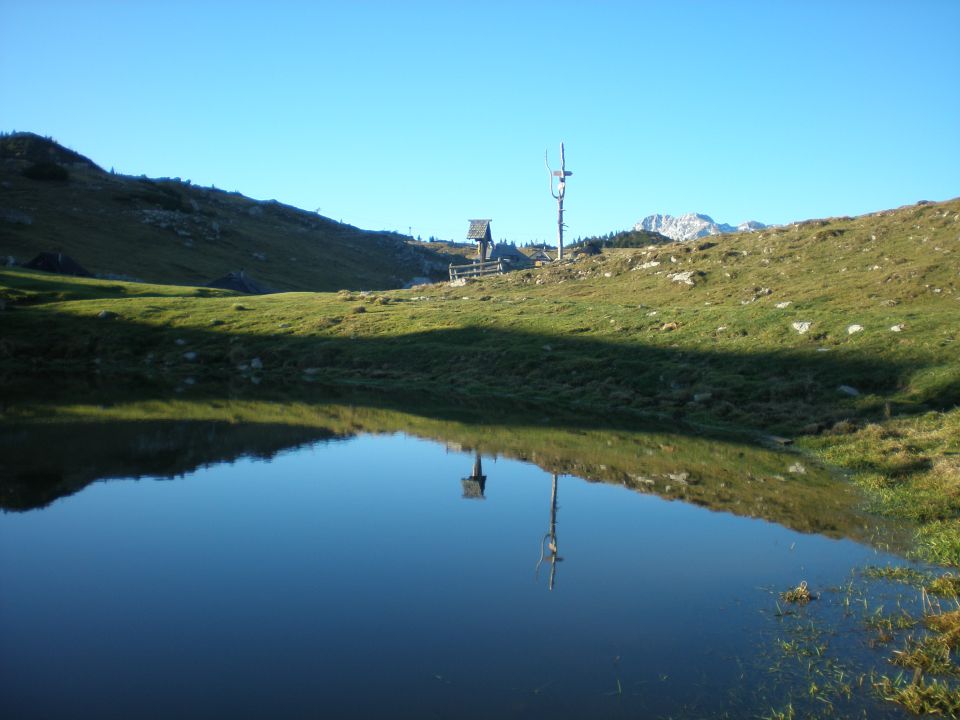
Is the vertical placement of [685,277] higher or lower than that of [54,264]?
lower

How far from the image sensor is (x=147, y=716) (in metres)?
7.82

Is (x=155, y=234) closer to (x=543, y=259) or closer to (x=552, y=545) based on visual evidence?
(x=543, y=259)

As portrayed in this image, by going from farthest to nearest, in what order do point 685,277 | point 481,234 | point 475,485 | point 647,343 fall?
point 481,234 < point 685,277 < point 647,343 < point 475,485

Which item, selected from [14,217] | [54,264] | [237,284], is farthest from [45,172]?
[237,284]

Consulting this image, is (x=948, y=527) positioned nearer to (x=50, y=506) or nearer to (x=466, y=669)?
(x=466, y=669)

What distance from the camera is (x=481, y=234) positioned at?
82.7 meters

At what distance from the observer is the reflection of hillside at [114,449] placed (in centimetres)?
1755

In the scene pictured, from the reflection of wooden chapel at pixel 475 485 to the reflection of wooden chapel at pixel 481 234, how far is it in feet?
209

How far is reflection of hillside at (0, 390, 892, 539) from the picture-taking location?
55.2ft

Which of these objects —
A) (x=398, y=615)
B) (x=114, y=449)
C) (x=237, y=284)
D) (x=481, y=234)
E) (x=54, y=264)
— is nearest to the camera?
(x=398, y=615)

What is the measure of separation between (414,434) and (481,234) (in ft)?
196

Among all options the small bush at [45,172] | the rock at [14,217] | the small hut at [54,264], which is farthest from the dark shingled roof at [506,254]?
the small bush at [45,172]

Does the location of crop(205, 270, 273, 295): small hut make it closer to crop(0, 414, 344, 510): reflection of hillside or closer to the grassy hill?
the grassy hill

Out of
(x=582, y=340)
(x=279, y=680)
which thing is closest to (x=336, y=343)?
(x=582, y=340)
